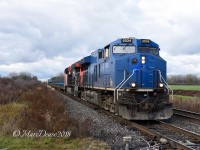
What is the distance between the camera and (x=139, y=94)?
1444 cm

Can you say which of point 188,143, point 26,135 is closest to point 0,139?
point 26,135

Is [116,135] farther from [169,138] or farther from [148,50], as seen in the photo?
→ [148,50]

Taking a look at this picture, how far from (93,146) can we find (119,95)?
6.17 m

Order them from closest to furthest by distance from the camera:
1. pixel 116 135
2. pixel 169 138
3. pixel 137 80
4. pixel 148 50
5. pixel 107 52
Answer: pixel 169 138 < pixel 116 135 < pixel 137 80 < pixel 148 50 < pixel 107 52

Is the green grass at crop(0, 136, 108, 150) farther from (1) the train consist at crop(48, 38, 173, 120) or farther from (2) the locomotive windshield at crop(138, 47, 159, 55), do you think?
(2) the locomotive windshield at crop(138, 47, 159, 55)

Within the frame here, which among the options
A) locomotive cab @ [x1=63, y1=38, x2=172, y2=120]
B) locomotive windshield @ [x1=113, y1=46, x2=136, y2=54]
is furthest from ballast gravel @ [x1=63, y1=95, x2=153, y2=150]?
locomotive windshield @ [x1=113, y1=46, x2=136, y2=54]

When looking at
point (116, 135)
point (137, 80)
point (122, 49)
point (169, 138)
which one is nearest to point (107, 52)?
point (122, 49)

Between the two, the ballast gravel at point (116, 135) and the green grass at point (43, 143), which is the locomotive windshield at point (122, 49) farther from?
the green grass at point (43, 143)

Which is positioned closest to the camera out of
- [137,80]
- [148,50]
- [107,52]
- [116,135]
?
[116,135]

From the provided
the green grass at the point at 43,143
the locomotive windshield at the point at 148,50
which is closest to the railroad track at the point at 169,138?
the green grass at the point at 43,143

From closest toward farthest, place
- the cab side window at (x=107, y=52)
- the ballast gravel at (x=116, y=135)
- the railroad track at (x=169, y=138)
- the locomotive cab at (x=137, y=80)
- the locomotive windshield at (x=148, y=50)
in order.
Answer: the railroad track at (x=169, y=138) < the ballast gravel at (x=116, y=135) < the locomotive cab at (x=137, y=80) < the locomotive windshield at (x=148, y=50) < the cab side window at (x=107, y=52)

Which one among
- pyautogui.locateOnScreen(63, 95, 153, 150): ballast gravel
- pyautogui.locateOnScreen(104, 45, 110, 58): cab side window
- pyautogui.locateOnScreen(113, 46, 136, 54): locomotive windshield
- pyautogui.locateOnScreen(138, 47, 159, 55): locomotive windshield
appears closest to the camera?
pyautogui.locateOnScreen(63, 95, 153, 150): ballast gravel

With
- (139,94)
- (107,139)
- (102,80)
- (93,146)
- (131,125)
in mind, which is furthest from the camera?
(102,80)

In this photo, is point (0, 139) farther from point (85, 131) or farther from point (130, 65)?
point (130, 65)
